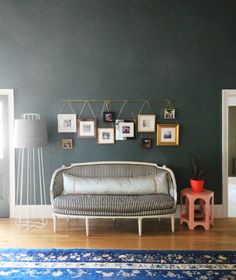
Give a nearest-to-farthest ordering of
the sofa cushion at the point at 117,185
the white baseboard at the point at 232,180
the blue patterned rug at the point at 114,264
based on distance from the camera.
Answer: the blue patterned rug at the point at 114,264 → the sofa cushion at the point at 117,185 → the white baseboard at the point at 232,180

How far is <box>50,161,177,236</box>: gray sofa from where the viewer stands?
370cm

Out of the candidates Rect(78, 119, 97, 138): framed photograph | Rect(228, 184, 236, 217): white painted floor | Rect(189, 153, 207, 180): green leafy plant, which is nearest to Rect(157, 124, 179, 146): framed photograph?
Rect(189, 153, 207, 180): green leafy plant

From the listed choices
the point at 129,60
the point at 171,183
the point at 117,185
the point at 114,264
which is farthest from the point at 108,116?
the point at 114,264

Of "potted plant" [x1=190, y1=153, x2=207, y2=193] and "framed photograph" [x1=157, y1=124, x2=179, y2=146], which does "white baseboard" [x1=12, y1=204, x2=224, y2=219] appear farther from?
"framed photograph" [x1=157, y1=124, x2=179, y2=146]

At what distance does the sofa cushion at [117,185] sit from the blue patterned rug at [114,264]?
3.15 feet

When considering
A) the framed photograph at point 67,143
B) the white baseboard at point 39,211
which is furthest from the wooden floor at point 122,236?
the framed photograph at point 67,143

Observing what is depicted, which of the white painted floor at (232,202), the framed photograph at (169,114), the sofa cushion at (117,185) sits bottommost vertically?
the white painted floor at (232,202)

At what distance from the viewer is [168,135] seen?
14.5ft

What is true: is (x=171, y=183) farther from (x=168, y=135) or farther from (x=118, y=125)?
(x=118, y=125)

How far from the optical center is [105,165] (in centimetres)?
435

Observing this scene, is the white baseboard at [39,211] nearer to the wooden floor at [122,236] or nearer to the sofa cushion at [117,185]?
the wooden floor at [122,236]

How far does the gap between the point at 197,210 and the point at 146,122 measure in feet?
4.80

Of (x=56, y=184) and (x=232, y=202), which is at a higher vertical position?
(x=56, y=184)

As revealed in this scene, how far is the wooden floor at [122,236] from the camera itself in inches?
134
